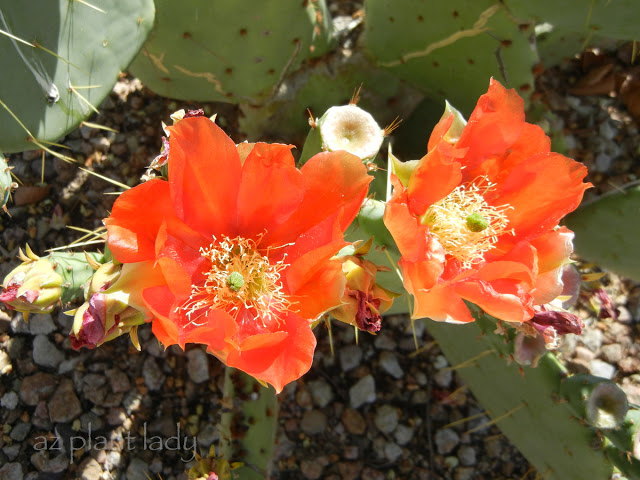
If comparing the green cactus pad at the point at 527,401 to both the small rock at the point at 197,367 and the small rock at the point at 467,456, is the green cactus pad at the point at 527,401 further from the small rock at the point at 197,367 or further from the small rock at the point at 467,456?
the small rock at the point at 197,367

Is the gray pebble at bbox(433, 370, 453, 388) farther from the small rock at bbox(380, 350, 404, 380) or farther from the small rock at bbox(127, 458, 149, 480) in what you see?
the small rock at bbox(127, 458, 149, 480)

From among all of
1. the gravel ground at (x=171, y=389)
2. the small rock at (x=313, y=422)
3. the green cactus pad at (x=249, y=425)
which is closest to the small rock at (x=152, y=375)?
the gravel ground at (x=171, y=389)

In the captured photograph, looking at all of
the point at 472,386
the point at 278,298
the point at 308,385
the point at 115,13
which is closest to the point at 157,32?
the point at 115,13

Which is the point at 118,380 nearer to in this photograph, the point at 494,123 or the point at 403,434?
the point at 403,434

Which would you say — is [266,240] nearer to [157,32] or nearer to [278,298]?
[278,298]

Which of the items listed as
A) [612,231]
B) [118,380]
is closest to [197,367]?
[118,380]
